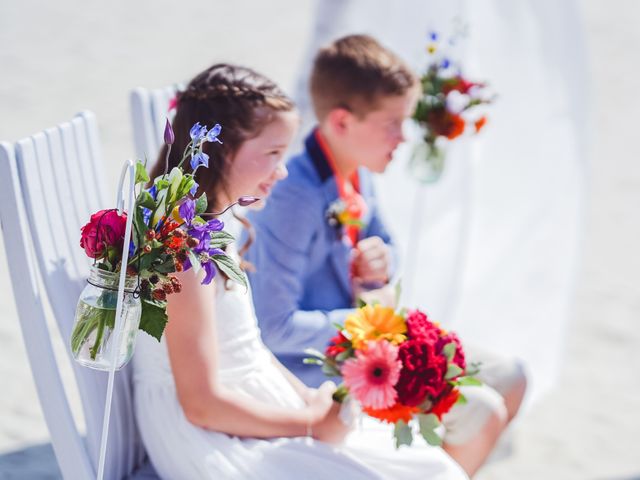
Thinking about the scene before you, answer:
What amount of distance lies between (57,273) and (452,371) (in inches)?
39.5

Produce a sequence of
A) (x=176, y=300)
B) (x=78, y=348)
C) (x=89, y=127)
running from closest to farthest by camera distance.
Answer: (x=78, y=348), (x=176, y=300), (x=89, y=127)

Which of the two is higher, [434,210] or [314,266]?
[314,266]

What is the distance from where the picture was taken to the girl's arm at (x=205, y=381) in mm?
2342

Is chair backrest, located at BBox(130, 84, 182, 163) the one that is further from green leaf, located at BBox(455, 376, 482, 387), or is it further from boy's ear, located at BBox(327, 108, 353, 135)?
green leaf, located at BBox(455, 376, 482, 387)

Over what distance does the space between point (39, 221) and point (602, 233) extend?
5932 mm

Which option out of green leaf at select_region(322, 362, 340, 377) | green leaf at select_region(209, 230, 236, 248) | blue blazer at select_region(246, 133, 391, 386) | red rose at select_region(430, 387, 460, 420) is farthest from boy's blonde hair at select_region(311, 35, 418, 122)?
green leaf at select_region(209, 230, 236, 248)

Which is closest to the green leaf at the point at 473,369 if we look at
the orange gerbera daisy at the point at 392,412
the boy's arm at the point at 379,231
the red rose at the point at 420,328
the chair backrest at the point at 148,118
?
the red rose at the point at 420,328

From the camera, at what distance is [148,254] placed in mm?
1966

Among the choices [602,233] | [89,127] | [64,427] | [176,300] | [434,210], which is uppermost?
[89,127]

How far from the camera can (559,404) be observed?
4.98m

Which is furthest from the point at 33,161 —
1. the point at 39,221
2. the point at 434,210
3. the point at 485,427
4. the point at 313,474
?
the point at 434,210

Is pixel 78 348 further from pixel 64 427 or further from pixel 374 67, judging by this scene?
pixel 374 67

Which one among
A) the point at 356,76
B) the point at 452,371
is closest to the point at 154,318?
the point at 452,371

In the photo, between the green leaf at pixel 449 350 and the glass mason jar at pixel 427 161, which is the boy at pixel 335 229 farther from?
the glass mason jar at pixel 427 161
